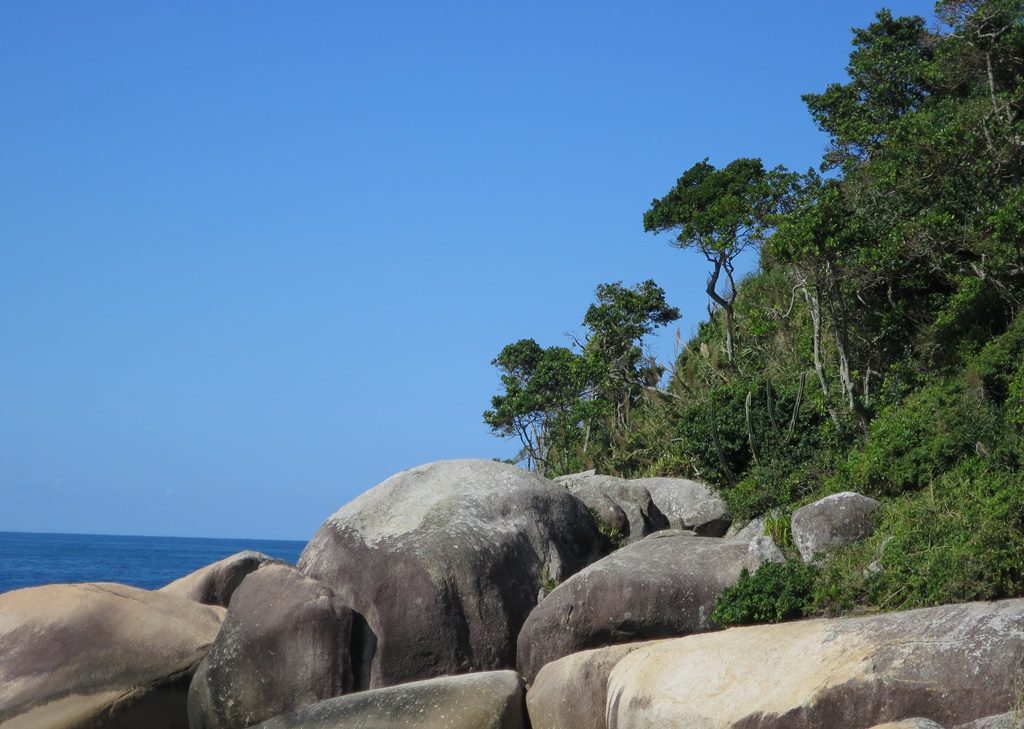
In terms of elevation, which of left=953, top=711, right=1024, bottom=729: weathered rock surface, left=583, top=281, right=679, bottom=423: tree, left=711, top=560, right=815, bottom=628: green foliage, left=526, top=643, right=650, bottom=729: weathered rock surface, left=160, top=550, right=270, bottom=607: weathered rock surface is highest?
left=583, top=281, right=679, bottom=423: tree

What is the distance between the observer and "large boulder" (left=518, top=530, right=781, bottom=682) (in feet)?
44.4

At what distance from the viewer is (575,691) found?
1266cm

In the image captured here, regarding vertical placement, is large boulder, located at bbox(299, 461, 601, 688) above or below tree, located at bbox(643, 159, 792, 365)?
below

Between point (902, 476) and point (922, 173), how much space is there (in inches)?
258

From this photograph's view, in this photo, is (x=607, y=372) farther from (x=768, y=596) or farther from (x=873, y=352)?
(x=768, y=596)

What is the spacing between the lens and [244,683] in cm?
1391

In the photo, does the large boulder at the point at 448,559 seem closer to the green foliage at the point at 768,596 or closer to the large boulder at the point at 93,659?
the large boulder at the point at 93,659

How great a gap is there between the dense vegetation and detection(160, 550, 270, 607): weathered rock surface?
7796 mm

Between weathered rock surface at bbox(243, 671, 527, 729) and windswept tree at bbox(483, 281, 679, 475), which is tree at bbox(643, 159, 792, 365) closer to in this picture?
windswept tree at bbox(483, 281, 679, 475)

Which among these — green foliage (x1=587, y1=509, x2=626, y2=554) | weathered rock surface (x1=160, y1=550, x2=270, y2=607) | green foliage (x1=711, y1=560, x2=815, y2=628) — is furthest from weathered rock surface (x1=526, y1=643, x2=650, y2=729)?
weathered rock surface (x1=160, y1=550, x2=270, y2=607)

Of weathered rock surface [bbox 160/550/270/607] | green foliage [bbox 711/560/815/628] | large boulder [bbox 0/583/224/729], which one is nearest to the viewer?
green foliage [bbox 711/560/815/628]

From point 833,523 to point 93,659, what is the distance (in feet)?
30.0

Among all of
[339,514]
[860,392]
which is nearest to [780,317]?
[860,392]

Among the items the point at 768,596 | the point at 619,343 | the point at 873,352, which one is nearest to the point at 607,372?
the point at 619,343
